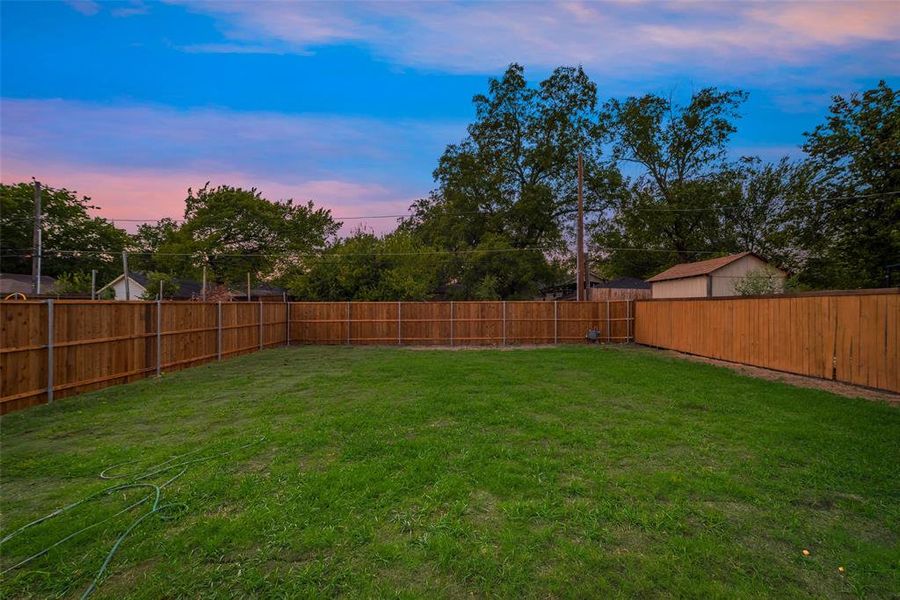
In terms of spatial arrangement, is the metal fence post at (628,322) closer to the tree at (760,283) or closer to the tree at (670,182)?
the tree at (760,283)

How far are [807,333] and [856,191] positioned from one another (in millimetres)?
11384

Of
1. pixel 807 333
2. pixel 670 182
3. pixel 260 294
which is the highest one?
pixel 670 182

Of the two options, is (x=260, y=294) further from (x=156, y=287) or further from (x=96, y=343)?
(x=96, y=343)

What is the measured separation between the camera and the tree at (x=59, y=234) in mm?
27359

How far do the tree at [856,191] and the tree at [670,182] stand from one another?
8883mm

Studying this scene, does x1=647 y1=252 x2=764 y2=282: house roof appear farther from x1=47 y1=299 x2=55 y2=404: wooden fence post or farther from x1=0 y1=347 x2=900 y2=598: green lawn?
x1=47 y1=299 x2=55 y2=404: wooden fence post

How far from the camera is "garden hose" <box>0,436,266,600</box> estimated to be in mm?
2357

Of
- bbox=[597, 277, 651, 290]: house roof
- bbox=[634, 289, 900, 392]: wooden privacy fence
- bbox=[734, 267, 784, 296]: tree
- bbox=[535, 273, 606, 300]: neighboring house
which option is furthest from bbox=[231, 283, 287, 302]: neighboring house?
bbox=[734, 267, 784, 296]: tree

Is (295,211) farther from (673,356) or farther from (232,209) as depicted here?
(673,356)

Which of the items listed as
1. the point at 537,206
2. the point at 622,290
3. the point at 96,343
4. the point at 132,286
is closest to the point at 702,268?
the point at 622,290

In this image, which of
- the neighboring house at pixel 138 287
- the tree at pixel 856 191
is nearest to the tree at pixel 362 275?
the neighboring house at pixel 138 287

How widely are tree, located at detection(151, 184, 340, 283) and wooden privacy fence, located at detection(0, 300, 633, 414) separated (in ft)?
42.0

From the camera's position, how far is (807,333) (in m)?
8.42

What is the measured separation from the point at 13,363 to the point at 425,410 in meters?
5.90
